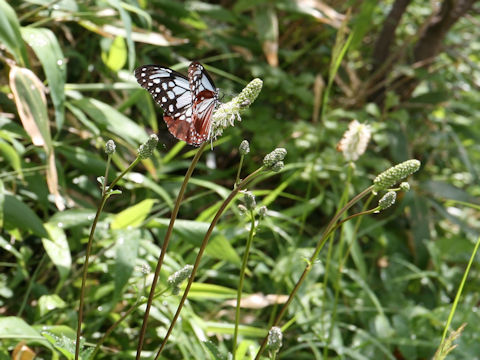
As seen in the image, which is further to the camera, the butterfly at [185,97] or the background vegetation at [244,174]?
the background vegetation at [244,174]

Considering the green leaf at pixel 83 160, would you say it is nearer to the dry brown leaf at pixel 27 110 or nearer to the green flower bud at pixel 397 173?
the dry brown leaf at pixel 27 110

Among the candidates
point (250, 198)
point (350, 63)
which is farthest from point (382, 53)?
point (250, 198)

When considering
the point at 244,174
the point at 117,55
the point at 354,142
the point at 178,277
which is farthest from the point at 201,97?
the point at 244,174

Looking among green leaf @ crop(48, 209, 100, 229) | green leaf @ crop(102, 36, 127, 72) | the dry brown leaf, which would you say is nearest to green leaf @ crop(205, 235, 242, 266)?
green leaf @ crop(48, 209, 100, 229)

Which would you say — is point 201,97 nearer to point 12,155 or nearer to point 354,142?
point 354,142

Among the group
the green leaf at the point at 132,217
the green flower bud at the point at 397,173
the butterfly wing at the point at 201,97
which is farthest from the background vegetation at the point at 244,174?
the green flower bud at the point at 397,173

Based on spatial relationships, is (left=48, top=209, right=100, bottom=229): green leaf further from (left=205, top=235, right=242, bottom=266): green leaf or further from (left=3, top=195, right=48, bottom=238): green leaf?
(left=205, top=235, right=242, bottom=266): green leaf
